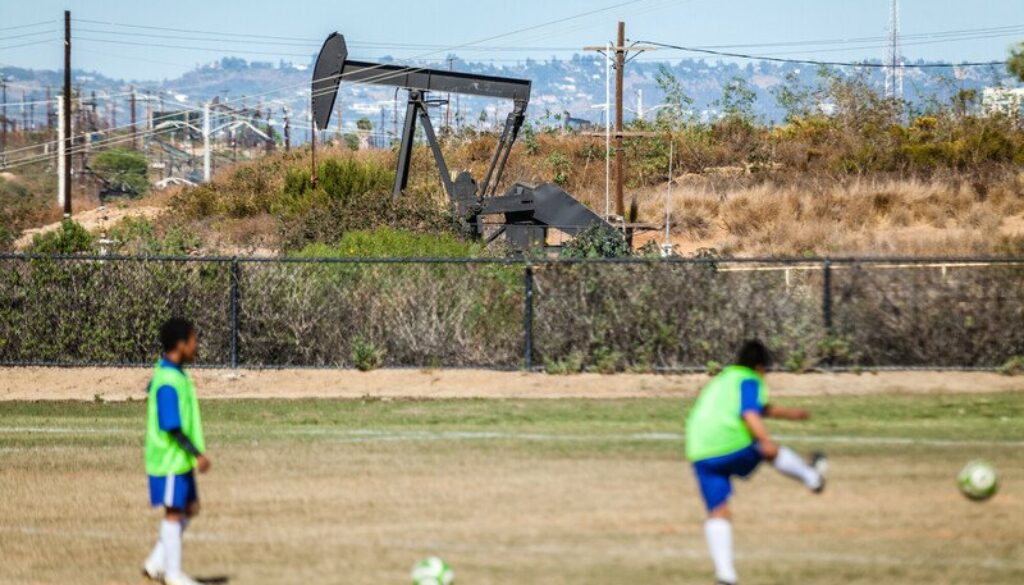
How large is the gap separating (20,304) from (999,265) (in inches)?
651

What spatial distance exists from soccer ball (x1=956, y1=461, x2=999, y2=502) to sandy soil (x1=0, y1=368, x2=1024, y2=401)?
9.53 metres

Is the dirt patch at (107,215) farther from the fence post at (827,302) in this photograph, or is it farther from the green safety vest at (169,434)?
the green safety vest at (169,434)

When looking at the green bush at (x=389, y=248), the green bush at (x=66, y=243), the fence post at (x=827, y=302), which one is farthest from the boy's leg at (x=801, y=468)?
the green bush at (x=66, y=243)

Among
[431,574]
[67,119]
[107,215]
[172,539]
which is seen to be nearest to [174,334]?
[172,539]

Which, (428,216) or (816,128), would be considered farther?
(816,128)

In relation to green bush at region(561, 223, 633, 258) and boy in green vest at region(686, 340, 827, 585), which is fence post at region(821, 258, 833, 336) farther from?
boy in green vest at region(686, 340, 827, 585)

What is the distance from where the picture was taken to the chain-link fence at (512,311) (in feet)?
74.7

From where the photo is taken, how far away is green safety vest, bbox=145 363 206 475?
969 centimetres

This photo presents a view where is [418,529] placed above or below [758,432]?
below

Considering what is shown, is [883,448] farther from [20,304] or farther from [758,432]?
[20,304]

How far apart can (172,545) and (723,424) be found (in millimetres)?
3852

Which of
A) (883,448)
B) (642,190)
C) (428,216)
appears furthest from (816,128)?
(883,448)

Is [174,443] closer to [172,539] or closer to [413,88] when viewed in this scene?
[172,539]

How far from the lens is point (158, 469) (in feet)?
32.1
